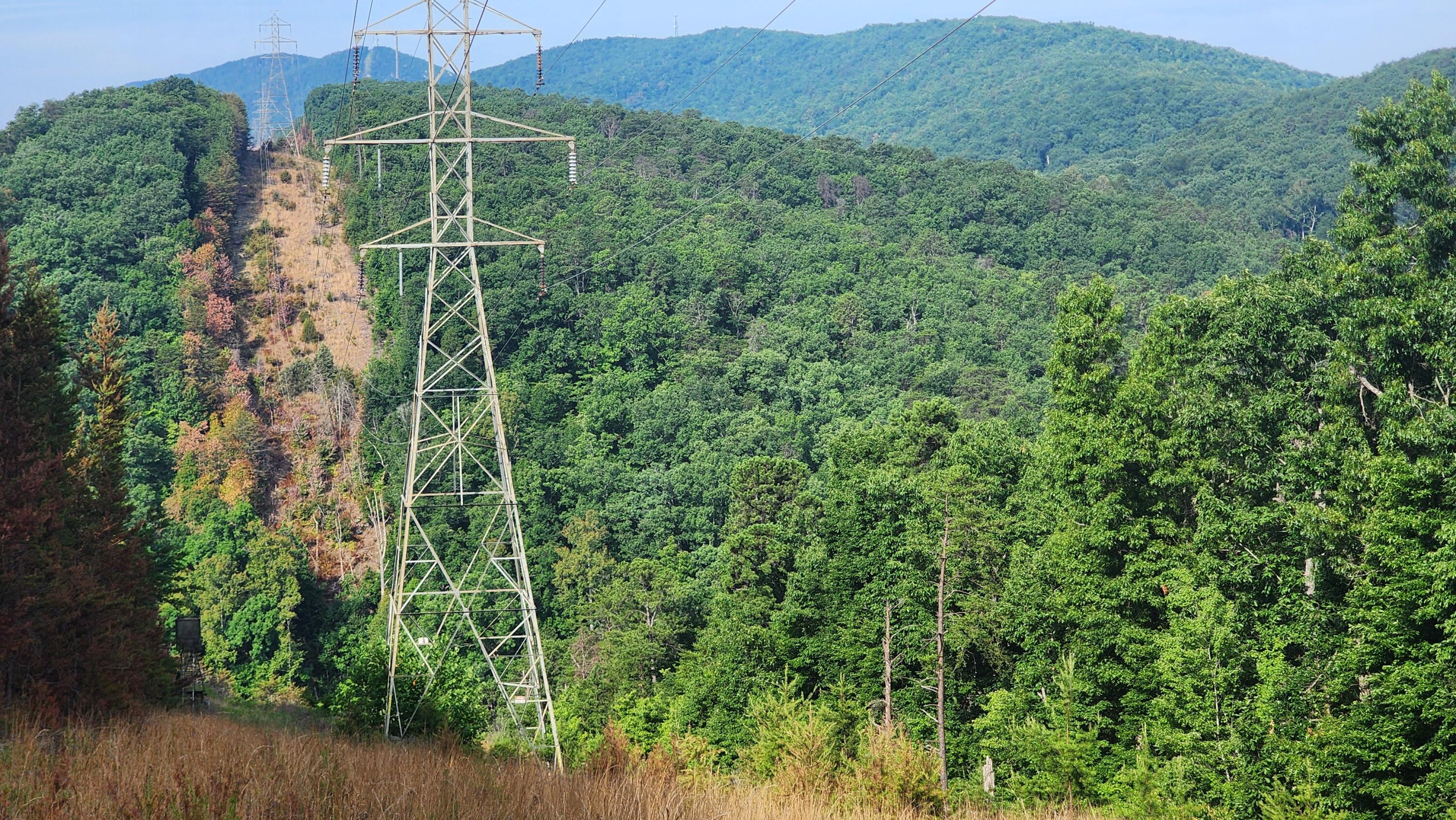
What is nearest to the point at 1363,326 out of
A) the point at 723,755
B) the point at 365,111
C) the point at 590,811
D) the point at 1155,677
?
the point at 1155,677

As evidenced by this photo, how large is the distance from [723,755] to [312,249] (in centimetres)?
7538

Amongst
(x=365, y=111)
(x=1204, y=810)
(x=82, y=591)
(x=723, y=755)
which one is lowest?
(x=723, y=755)

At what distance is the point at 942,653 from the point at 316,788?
77.3ft

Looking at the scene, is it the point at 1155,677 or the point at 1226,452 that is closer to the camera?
the point at 1155,677

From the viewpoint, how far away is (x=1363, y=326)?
79.5ft

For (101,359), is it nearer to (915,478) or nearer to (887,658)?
(915,478)

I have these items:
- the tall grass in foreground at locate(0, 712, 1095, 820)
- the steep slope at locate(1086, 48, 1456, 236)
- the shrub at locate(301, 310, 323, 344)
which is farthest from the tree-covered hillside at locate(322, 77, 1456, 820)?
the steep slope at locate(1086, 48, 1456, 236)

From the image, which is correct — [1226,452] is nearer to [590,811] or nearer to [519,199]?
[590,811]

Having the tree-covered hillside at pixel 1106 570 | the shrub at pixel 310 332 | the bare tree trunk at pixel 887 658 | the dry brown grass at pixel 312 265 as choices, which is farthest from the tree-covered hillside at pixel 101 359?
the bare tree trunk at pixel 887 658

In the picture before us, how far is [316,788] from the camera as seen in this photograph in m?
6.61

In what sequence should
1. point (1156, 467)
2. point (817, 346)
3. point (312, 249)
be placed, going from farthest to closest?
point (312, 249), point (817, 346), point (1156, 467)

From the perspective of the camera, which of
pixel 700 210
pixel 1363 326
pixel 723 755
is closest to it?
pixel 1363 326

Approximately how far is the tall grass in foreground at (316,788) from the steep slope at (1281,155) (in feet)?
443

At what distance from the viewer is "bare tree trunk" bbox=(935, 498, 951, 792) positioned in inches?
1123
